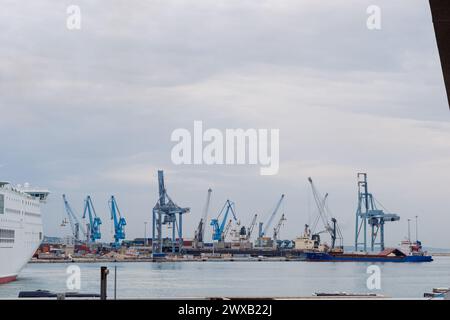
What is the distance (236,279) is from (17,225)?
721 centimetres

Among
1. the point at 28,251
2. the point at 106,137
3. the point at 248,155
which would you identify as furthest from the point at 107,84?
the point at 248,155

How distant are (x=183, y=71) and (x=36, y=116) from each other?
10304mm

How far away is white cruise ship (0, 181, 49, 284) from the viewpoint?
65.4 ft

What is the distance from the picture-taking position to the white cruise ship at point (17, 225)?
65.4 feet
